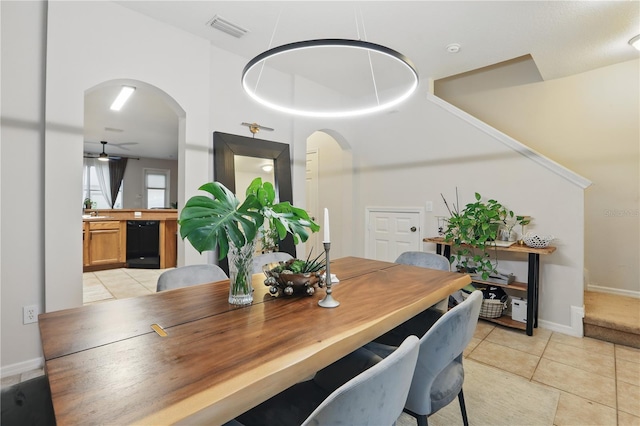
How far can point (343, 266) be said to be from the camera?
231 centimetres

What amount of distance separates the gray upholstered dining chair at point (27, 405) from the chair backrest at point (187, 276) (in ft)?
2.28

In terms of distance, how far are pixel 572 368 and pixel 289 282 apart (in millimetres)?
2393

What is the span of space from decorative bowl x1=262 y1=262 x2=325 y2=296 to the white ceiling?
2.12 metres

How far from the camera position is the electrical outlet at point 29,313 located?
2176 mm

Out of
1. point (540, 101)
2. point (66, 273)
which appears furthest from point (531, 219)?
point (66, 273)

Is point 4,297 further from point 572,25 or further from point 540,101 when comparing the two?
point 540,101

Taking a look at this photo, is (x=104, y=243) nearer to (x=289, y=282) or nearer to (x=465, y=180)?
(x=289, y=282)

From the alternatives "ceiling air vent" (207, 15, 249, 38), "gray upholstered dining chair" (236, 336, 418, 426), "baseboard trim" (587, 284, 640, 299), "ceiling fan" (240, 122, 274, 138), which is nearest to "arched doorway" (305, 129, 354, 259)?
"ceiling fan" (240, 122, 274, 138)

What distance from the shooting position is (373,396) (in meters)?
0.75

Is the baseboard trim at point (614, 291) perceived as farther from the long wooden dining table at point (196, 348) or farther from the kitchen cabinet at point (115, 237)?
the kitchen cabinet at point (115, 237)

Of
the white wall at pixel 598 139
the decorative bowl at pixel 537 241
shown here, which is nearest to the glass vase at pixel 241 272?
the decorative bowl at pixel 537 241

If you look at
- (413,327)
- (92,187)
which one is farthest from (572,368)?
(92,187)

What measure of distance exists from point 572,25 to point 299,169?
9.57 ft

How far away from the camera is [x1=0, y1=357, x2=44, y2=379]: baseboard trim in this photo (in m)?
2.12
